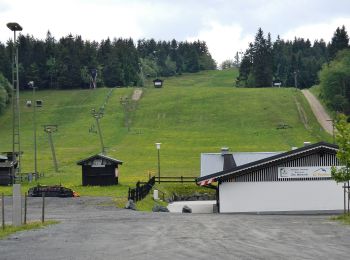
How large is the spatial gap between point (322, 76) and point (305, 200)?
92228mm

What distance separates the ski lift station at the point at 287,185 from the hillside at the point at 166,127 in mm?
12761

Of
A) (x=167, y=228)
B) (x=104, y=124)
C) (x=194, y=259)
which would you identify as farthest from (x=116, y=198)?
(x=104, y=124)

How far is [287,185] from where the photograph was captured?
41.4 metres

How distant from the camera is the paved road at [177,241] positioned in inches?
636

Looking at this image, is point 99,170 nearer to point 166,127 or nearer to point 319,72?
point 166,127

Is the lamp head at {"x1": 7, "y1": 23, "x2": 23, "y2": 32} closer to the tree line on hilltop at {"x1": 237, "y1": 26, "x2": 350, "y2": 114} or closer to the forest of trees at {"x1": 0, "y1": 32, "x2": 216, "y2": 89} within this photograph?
the tree line on hilltop at {"x1": 237, "y1": 26, "x2": 350, "y2": 114}

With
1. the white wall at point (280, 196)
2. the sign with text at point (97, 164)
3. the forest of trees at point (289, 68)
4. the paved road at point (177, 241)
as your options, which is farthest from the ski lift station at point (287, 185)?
the forest of trees at point (289, 68)

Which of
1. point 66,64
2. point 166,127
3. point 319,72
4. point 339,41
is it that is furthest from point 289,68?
point 166,127

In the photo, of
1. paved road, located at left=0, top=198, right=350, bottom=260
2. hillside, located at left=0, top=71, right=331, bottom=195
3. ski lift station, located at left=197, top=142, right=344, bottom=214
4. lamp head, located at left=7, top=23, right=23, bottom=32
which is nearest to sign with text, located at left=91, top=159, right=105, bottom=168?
hillside, located at left=0, top=71, right=331, bottom=195

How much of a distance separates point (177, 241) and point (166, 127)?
314ft

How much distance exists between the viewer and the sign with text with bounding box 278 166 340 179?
1630 inches

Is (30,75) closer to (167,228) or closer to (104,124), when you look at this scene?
(104,124)

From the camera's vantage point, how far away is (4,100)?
131250mm

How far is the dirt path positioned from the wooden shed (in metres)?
52.9
